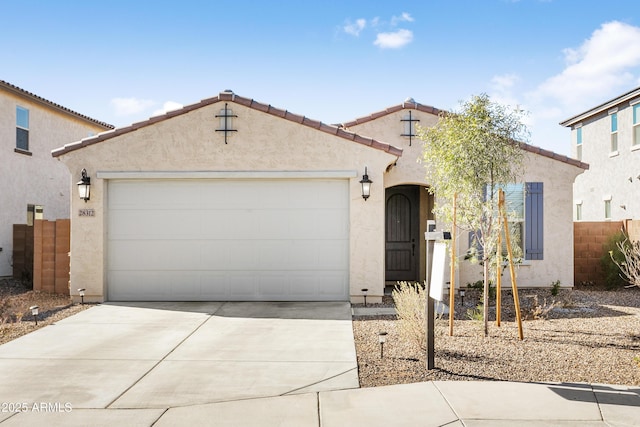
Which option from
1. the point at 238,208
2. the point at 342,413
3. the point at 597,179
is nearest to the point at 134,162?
the point at 238,208

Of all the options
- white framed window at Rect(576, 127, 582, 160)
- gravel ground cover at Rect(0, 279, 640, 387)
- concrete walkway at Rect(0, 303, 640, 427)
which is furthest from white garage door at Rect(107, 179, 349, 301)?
white framed window at Rect(576, 127, 582, 160)

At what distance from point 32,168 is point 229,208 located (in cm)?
1002

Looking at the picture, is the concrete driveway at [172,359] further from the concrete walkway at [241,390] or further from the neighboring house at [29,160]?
A: the neighboring house at [29,160]

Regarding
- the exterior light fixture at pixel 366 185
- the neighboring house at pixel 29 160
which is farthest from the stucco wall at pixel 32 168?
the exterior light fixture at pixel 366 185

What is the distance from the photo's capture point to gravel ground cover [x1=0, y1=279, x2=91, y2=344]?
8156 mm

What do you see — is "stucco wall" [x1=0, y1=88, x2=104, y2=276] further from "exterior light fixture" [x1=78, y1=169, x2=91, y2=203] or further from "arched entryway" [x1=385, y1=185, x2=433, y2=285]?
"arched entryway" [x1=385, y1=185, x2=433, y2=285]

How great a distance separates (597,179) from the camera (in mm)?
19969

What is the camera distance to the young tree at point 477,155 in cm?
724

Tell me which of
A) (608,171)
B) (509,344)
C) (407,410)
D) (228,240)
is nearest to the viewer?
(407,410)

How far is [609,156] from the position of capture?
62.5 feet

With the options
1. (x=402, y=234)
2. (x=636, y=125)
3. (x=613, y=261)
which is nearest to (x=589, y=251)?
(x=613, y=261)

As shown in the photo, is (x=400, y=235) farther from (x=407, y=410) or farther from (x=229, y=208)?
(x=407, y=410)

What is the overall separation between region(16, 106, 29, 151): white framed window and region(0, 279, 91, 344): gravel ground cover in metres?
5.35

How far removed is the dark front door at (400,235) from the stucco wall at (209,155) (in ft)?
9.01
